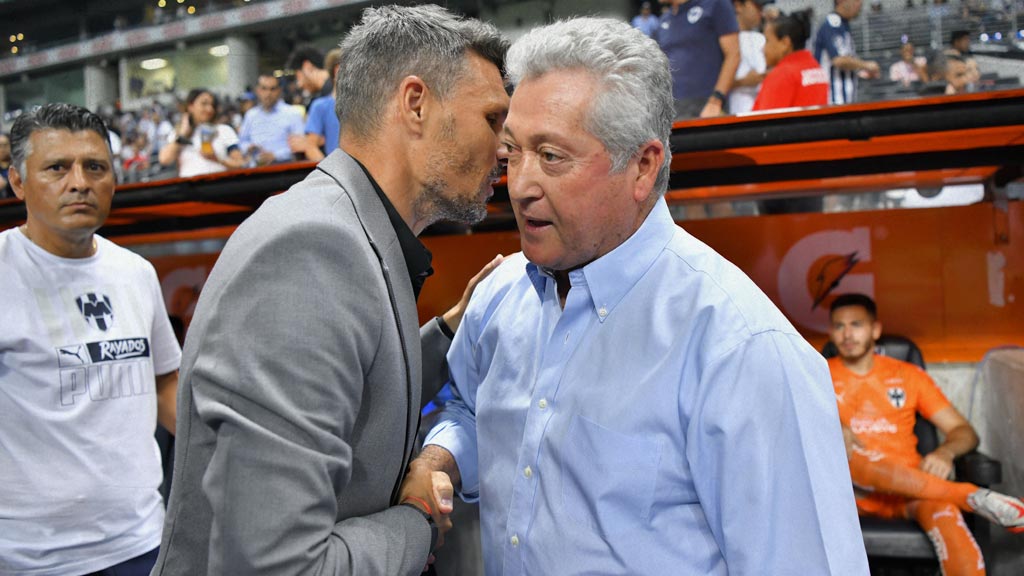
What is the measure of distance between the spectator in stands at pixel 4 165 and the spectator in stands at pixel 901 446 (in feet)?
18.3

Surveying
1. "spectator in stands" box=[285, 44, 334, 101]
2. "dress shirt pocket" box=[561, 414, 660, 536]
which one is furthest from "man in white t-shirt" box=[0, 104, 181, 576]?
"spectator in stands" box=[285, 44, 334, 101]

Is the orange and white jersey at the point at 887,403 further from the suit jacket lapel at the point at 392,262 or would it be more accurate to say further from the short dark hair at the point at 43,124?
the short dark hair at the point at 43,124

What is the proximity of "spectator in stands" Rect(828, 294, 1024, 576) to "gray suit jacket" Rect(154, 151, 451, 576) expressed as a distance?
3027mm

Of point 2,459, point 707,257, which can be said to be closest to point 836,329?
point 707,257

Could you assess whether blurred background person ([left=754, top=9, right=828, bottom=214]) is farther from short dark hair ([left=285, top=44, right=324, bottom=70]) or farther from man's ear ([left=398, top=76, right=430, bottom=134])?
A: man's ear ([left=398, top=76, right=430, bottom=134])

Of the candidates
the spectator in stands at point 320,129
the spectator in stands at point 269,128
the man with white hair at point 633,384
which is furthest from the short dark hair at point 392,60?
the spectator in stands at point 269,128

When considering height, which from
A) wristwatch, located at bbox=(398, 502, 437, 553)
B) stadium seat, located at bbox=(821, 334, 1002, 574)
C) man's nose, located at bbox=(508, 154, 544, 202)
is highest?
man's nose, located at bbox=(508, 154, 544, 202)

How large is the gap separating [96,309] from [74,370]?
0.70ft

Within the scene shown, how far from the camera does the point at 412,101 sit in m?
1.20

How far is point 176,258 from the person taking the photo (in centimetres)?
608

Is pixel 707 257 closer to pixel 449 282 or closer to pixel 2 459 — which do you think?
pixel 2 459

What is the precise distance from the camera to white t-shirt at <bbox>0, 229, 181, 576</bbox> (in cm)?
204

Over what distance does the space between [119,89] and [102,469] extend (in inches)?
201

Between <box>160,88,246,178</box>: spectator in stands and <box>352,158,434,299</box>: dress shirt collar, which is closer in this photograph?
<box>352,158,434,299</box>: dress shirt collar
